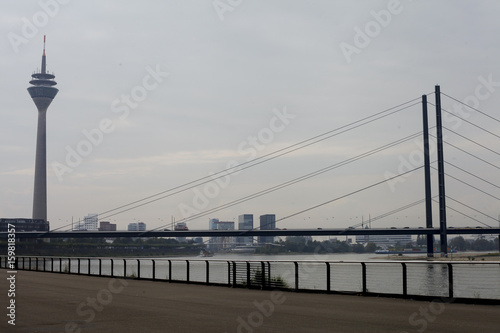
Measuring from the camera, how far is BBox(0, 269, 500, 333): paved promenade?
39.7 feet

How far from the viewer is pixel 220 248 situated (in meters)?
133

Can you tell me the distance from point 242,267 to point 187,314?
475 inches

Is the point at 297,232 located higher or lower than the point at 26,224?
lower

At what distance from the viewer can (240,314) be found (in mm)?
14586

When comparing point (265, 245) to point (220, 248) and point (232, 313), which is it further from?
point (232, 313)

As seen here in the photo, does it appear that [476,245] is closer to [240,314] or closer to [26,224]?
[26,224]

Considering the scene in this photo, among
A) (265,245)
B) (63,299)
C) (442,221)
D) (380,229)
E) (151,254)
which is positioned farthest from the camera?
(151,254)

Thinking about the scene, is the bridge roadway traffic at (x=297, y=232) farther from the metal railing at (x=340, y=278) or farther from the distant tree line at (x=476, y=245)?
the distant tree line at (x=476, y=245)

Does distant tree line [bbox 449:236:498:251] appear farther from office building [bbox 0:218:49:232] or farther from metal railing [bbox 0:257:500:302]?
office building [bbox 0:218:49:232]

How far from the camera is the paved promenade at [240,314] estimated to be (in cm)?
1211

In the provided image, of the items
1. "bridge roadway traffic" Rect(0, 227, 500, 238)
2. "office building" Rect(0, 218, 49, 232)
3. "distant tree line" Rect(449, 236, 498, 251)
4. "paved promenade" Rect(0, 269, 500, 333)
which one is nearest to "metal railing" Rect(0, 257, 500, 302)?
"paved promenade" Rect(0, 269, 500, 333)

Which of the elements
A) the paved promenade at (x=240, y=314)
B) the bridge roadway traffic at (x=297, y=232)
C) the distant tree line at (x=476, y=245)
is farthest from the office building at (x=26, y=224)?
the paved promenade at (x=240, y=314)

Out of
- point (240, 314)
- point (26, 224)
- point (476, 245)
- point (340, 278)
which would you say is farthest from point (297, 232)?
point (26, 224)

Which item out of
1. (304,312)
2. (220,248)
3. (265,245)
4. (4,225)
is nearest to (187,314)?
(304,312)
